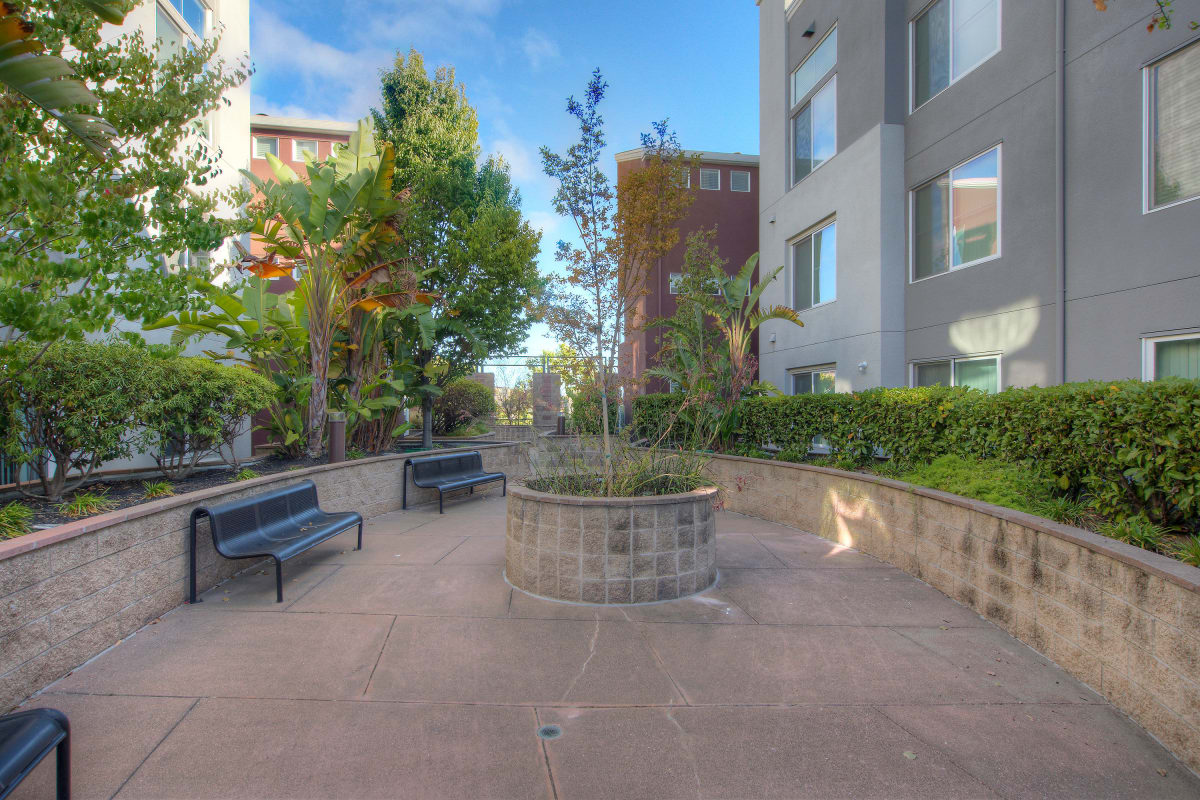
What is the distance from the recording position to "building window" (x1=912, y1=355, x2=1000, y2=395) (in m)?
8.04

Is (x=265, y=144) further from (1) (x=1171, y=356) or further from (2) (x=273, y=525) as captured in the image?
(1) (x=1171, y=356)

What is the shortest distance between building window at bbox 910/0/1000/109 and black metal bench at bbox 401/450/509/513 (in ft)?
30.5

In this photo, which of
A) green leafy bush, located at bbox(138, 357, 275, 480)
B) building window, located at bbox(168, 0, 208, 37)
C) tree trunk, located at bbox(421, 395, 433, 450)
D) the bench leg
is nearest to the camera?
the bench leg

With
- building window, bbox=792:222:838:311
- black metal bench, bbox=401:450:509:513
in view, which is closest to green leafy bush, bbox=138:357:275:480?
black metal bench, bbox=401:450:509:513

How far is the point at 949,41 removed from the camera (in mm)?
9117

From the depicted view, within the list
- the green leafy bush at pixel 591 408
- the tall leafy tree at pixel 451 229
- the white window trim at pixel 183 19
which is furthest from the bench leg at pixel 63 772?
the white window trim at pixel 183 19

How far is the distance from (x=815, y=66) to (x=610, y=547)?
1228 cm

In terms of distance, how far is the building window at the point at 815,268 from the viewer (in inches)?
453

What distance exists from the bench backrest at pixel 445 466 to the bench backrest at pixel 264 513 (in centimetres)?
246

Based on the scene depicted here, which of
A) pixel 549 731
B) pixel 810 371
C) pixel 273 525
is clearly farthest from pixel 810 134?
pixel 549 731

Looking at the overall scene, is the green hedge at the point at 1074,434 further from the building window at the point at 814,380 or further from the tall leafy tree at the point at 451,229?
the tall leafy tree at the point at 451,229

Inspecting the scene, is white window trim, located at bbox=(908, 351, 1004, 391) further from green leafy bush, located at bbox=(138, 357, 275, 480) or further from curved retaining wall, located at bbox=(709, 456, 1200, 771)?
green leafy bush, located at bbox=(138, 357, 275, 480)

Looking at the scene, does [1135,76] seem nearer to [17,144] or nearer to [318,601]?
[318,601]

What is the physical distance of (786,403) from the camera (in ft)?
27.7
